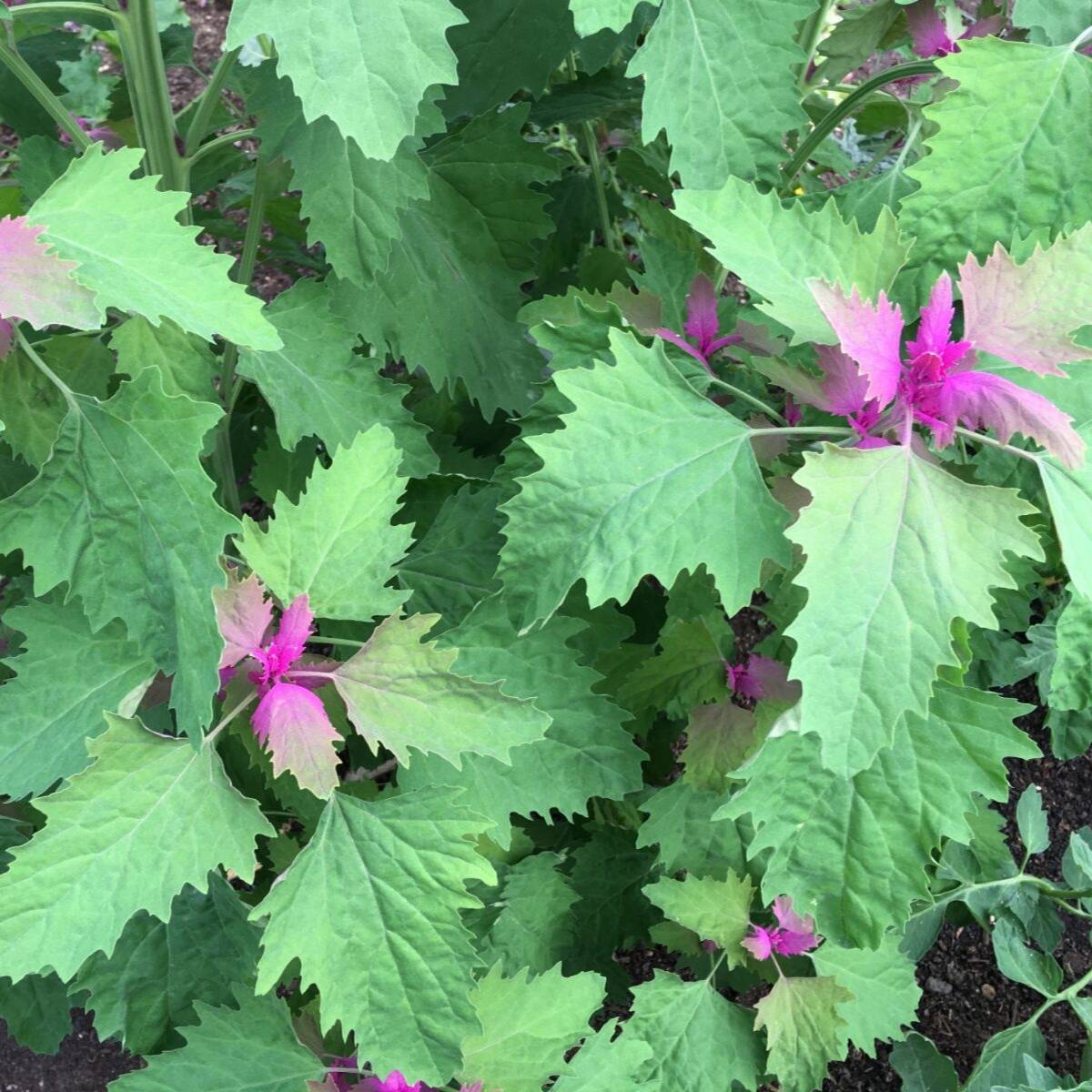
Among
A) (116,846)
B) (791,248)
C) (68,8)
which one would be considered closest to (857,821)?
(791,248)

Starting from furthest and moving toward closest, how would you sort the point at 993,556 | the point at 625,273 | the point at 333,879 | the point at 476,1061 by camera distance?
the point at 625,273 < the point at 476,1061 < the point at 333,879 < the point at 993,556

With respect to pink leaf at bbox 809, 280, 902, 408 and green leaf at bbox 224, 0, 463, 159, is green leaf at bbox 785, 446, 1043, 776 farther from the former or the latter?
green leaf at bbox 224, 0, 463, 159

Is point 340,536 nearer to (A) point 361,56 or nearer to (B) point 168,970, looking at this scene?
(A) point 361,56

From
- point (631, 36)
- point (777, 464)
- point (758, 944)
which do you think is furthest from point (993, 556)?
point (631, 36)

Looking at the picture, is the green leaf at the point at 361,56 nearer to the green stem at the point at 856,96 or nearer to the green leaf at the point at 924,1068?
the green stem at the point at 856,96

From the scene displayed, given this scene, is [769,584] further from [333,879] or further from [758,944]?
[333,879]

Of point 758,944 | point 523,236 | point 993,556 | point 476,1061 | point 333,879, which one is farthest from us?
point 523,236
